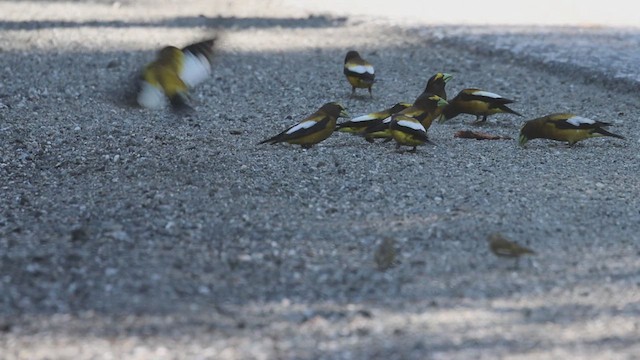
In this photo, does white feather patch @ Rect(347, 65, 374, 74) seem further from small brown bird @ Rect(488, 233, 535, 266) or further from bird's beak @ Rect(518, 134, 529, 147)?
small brown bird @ Rect(488, 233, 535, 266)

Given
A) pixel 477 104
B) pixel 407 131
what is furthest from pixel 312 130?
pixel 477 104

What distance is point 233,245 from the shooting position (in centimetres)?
594

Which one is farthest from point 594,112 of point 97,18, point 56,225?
point 97,18

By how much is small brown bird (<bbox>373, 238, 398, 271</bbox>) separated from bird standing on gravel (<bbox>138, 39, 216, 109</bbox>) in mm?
2863

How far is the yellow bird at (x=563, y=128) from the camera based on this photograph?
28.3ft

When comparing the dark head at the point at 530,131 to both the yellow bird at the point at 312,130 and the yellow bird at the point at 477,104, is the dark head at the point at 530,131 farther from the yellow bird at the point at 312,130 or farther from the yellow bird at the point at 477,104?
the yellow bird at the point at 312,130

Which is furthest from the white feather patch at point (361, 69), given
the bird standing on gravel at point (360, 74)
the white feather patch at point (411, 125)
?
the white feather patch at point (411, 125)

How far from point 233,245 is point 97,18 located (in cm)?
1110

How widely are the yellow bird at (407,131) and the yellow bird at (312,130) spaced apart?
54 cm

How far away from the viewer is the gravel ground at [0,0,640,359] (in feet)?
15.5

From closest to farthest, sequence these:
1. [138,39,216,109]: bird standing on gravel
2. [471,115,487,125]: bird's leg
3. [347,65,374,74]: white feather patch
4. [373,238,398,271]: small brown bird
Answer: [373,238,398,271]: small brown bird
[138,39,216,109]: bird standing on gravel
[471,115,487,125]: bird's leg
[347,65,374,74]: white feather patch

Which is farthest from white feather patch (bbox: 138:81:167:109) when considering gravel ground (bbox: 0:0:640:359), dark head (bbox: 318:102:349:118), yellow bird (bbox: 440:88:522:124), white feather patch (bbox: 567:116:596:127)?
white feather patch (bbox: 567:116:596:127)

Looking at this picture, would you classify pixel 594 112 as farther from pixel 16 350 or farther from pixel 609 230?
pixel 16 350

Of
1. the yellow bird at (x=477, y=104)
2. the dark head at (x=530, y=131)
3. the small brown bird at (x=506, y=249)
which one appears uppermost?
the yellow bird at (x=477, y=104)
